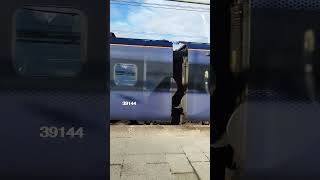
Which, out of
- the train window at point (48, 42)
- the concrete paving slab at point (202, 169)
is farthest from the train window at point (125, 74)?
the train window at point (48, 42)

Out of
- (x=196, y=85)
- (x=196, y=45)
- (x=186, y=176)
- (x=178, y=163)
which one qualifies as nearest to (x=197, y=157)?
(x=178, y=163)

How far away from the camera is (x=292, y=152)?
267 centimetres

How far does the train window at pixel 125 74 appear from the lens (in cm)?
1119

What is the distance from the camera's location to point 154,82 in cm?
1155

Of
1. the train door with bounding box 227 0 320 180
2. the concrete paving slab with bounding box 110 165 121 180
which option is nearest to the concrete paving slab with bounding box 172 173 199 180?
the concrete paving slab with bounding box 110 165 121 180

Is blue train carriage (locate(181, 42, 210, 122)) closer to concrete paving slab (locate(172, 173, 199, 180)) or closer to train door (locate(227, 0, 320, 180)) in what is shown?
concrete paving slab (locate(172, 173, 199, 180))

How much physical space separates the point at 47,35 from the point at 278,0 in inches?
58.5

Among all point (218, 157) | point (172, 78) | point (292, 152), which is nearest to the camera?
point (292, 152)

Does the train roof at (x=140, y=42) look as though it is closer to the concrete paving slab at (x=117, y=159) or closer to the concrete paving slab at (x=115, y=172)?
the concrete paving slab at (x=117, y=159)

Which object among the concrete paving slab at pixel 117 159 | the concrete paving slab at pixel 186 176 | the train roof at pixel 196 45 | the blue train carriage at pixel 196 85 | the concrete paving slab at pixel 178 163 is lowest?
the concrete paving slab at pixel 186 176

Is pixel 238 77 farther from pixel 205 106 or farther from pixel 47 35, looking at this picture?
pixel 205 106

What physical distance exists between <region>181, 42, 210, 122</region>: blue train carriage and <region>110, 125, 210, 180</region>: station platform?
0.46 m

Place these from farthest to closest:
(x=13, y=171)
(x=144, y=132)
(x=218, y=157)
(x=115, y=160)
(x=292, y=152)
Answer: (x=144, y=132)
(x=115, y=160)
(x=218, y=157)
(x=292, y=152)
(x=13, y=171)

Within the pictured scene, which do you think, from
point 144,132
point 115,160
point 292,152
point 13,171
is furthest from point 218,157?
point 144,132
